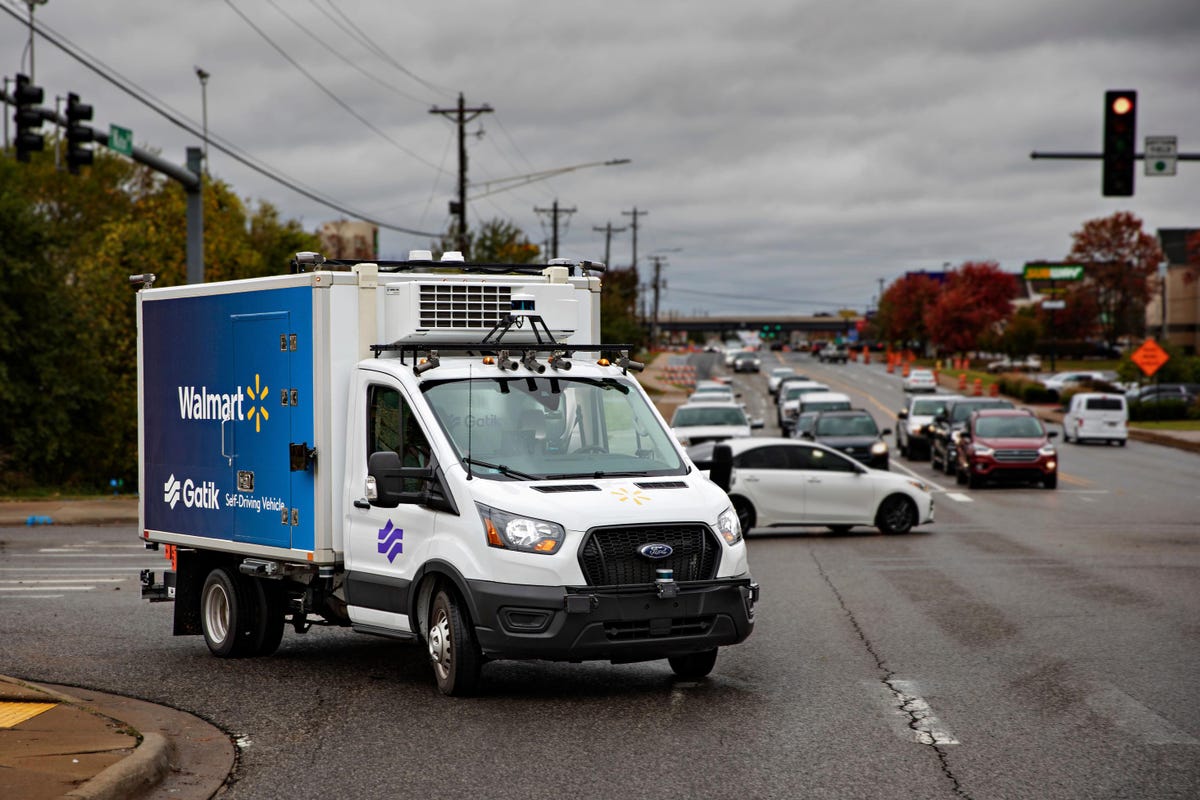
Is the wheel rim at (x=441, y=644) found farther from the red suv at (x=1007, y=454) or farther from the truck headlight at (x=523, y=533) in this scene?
the red suv at (x=1007, y=454)

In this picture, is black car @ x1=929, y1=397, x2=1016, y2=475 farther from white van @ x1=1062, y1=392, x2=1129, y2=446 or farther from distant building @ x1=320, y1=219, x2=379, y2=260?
distant building @ x1=320, y1=219, x2=379, y2=260

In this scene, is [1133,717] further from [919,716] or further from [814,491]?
[814,491]

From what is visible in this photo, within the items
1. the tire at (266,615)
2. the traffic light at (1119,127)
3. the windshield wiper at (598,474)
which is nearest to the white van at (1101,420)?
the traffic light at (1119,127)

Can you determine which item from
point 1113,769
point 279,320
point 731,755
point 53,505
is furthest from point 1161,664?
point 53,505

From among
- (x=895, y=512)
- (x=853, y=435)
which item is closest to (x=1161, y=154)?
(x=895, y=512)

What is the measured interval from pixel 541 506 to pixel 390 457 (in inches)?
41.6

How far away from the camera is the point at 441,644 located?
9648 mm

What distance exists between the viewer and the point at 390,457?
9.46m

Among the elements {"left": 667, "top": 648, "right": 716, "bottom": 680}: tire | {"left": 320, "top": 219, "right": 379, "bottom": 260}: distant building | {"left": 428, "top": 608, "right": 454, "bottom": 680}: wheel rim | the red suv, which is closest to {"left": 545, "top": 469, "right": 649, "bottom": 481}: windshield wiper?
{"left": 428, "top": 608, "right": 454, "bottom": 680}: wheel rim

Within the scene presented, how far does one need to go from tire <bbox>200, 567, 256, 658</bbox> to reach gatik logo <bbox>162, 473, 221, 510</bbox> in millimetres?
550

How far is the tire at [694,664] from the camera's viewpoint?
1017 cm

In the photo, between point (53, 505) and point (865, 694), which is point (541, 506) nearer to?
point (865, 694)

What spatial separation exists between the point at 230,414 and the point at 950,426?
29.1 meters

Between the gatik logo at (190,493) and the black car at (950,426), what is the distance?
2710 cm
